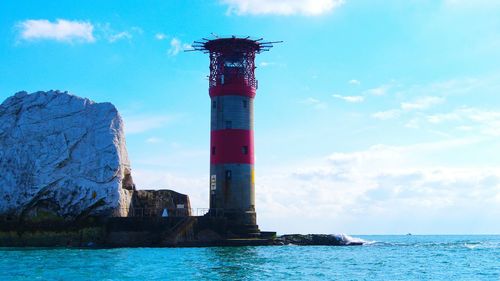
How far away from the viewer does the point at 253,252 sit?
54406 millimetres

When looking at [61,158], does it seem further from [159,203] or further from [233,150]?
[233,150]

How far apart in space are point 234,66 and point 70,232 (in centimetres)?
2206

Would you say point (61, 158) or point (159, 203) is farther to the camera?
point (159, 203)

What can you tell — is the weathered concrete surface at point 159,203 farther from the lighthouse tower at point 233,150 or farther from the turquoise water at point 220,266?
the turquoise water at point 220,266

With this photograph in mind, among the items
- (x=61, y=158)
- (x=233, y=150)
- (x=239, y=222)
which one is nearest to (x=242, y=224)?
(x=239, y=222)

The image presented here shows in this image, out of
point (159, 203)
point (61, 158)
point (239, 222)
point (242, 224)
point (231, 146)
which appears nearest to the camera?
point (242, 224)

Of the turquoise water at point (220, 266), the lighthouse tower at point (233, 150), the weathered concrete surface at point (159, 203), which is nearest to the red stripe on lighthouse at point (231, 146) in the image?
the lighthouse tower at point (233, 150)

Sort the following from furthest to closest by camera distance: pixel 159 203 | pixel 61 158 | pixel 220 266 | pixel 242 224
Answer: pixel 159 203 → pixel 61 158 → pixel 242 224 → pixel 220 266

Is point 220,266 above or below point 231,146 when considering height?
below

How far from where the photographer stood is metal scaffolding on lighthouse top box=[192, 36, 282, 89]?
6688 cm

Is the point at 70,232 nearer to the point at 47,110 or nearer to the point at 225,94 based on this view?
the point at 47,110

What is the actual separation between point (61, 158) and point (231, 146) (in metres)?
16.2

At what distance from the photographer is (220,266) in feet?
137

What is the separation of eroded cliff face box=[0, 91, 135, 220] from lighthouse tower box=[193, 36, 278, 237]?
9.18 meters
